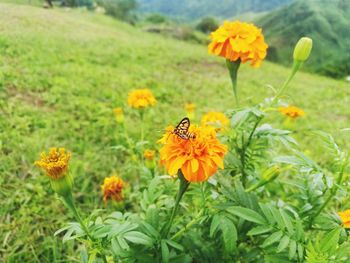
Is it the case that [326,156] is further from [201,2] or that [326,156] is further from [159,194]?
[201,2]

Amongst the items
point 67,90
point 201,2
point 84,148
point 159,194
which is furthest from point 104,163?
point 201,2

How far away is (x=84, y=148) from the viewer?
228 centimetres

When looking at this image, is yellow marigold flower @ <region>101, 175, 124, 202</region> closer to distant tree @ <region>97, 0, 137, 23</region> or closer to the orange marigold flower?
the orange marigold flower

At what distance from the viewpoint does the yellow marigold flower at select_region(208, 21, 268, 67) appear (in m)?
1.18

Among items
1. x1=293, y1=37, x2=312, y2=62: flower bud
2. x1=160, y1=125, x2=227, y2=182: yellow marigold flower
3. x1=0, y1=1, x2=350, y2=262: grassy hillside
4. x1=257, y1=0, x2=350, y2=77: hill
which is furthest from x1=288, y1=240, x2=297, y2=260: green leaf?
x1=257, y1=0, x2=350, y2=77: hill

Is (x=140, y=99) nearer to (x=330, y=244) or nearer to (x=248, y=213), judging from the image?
(x=248, y=213)

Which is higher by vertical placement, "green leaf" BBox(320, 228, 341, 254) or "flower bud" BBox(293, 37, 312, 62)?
"flower bud" BBox(293, 37, 312, 62)

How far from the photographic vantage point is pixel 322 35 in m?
9.27

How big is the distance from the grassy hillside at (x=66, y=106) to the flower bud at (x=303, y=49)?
0.38 metres

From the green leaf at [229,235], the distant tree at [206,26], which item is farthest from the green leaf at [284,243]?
the distant tree at [206,26]

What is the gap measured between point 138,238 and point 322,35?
9480 mm

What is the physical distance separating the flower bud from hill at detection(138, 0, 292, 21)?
15.0 metres

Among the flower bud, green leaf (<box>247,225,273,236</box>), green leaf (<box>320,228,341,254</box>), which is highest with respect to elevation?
the flower bud

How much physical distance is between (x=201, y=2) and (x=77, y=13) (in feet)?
179
